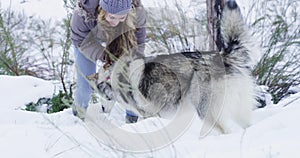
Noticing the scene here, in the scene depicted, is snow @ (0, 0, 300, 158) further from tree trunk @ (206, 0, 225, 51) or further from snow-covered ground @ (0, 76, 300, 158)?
tree trunk @ (206, 0, 225, 51)

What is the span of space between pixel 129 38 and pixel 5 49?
2380 mm

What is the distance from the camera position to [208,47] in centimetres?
404

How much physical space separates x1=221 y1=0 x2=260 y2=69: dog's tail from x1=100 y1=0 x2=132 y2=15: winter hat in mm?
641

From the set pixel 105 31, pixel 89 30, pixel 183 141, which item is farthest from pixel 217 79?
pixel 89 30

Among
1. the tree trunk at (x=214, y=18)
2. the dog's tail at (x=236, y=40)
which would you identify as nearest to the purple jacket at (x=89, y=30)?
the dog's tail at (x=236, y=40)

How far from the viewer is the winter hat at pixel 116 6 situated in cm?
279

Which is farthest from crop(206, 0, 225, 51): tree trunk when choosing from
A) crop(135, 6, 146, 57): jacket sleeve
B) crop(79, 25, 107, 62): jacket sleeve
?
crop(79, 25, 107, 62): jacket sleeve

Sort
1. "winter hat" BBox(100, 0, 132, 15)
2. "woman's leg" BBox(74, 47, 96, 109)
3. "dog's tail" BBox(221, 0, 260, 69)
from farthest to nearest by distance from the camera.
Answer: "woman's leg" BBox(74, 47, 96, 109)
"winter hat" BBox(100, 0, 132, 15)
"dog's tail" BBox(221, 0, 260, 69)

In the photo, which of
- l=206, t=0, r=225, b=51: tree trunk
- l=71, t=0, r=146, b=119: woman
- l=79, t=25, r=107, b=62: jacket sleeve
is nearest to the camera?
l=71, t=0, r=146, b=119: woman

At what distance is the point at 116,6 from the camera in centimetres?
282

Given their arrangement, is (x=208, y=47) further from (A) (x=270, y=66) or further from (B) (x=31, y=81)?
(B) (x=31, y=81)

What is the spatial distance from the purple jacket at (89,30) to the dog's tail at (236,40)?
704mm

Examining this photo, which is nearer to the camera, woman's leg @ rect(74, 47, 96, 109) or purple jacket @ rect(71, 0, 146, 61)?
purple jacket @ rect(71, 0, 146, 61)

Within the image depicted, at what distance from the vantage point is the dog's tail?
2.64 meters
